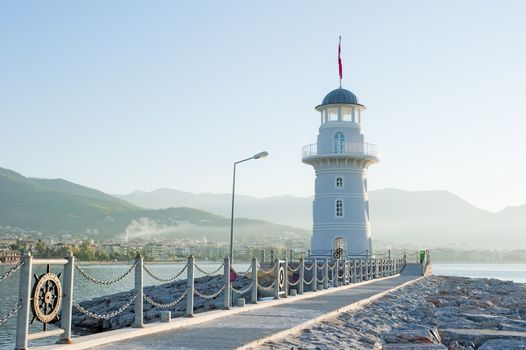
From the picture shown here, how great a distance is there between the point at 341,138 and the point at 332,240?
6.68 m

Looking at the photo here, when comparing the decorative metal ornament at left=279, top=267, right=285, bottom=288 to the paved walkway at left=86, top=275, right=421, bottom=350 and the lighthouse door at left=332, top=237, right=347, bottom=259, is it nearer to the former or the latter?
the paved walkway at left=86, top=275, right=421, bottom=350

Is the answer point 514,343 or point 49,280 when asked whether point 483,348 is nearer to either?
point 514,343

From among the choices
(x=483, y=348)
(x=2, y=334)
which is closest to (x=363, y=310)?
(x=483, y=348)

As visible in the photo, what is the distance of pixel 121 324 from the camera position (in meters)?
24.1

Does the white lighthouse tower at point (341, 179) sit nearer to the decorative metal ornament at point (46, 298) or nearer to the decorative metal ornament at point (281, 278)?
the decorative metal ornament at point (281, 278)

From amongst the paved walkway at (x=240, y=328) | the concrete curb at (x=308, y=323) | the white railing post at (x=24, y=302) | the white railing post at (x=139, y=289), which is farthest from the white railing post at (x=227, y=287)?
the white railing post at (x=24, y=302)

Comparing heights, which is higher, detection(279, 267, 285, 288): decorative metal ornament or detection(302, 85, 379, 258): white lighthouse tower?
detection(302, 85, 379, 258): white lighthouse tower

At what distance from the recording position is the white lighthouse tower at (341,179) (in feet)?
136

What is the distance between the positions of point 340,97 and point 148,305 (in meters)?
20.2

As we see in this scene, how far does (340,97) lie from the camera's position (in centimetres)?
4259

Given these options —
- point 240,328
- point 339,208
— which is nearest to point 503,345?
point 240,328

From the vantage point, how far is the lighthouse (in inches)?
1628

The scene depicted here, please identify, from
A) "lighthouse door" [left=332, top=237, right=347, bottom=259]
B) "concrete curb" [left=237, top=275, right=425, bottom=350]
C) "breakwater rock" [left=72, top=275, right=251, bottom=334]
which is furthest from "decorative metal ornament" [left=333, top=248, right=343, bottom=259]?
"concrete curb" [left=237, top=275, right=425, bottom=350]

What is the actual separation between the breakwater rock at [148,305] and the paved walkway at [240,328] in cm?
555
